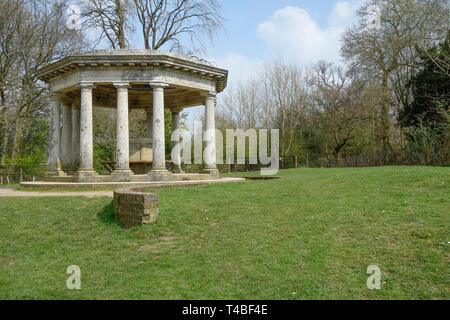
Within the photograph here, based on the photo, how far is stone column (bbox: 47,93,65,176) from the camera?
1539 centimetres

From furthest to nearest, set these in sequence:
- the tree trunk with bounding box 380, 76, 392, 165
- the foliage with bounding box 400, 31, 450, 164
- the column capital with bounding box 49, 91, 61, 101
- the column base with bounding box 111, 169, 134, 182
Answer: the tree trunk with bounding box 380, 76, 392, 165, the foliage with bounding box 400, 31, 450, 164, the column capital with bounding box 49, 91, 61, 101, the column base with bounding box 111, 169, 134, 182

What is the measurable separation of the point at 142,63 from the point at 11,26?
16632 millimetres

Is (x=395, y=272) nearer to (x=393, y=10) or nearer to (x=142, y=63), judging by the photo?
(x=142, y=63)

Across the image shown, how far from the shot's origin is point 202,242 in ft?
21.9

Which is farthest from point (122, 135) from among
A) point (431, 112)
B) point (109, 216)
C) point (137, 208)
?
point (431, 112)

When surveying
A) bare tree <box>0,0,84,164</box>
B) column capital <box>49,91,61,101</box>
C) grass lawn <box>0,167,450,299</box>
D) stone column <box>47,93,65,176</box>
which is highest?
bare tree <box>0,0,84,164</box>

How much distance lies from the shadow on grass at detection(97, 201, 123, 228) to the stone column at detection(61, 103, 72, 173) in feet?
27.7

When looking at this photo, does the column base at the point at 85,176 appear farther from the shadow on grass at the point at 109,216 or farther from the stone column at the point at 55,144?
the shadow on grass at the point at 109,216

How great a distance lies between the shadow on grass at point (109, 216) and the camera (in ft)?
26.4

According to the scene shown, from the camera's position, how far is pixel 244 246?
6.25 meters

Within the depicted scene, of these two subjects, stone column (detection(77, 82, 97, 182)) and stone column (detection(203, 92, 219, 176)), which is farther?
stone column (detection(203, 92, 219, 176))

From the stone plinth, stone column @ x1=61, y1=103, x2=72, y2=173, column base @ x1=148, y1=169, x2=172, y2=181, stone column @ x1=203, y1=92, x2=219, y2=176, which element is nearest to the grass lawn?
the stone plinth

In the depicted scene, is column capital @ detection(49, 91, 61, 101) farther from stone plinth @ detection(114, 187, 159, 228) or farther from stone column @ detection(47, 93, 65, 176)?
stone plinth @ detection(114, 187, 159, 228)

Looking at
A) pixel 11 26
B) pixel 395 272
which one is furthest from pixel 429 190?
pixel 11 26
